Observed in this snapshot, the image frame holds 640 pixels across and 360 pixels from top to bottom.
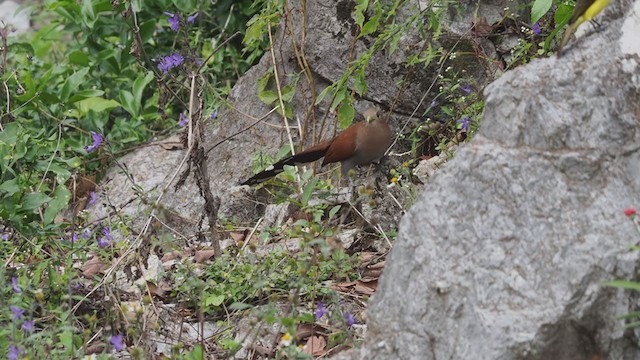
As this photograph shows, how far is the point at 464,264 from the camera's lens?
296 cm

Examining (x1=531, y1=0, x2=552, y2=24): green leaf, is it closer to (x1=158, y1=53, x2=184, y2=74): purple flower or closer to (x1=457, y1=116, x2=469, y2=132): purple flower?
(x1=457, y1=116, x2=469, y2=132): purple flower

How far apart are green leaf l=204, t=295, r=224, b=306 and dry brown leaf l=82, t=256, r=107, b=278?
0.68 meters

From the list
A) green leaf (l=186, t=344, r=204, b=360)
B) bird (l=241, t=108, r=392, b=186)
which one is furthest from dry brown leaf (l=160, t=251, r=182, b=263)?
green leaf (l=186, t=344, r=204, b=360)

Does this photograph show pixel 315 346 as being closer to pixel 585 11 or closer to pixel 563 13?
pixel 585 11

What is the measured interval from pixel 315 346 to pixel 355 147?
1.25 m

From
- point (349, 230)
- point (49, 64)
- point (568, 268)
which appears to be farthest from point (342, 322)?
point (49, 64)

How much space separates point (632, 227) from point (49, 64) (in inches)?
211

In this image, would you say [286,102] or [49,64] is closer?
[286,102]

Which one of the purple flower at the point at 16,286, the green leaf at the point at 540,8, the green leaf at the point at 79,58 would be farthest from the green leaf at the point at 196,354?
the green leaf at the point at 79,58

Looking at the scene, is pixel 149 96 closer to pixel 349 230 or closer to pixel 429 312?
pixel 349 230

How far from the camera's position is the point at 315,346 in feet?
12.7

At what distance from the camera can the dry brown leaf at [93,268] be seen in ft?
15.6

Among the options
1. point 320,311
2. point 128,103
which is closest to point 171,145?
point 128,103

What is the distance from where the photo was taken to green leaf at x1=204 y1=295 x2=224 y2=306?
4248 mm
